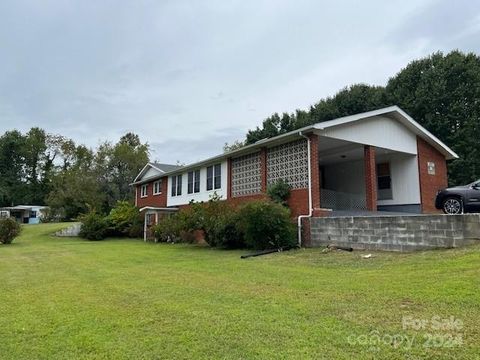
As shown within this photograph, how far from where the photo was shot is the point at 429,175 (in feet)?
67.2

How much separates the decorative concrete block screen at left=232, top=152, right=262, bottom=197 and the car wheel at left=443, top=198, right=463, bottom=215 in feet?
27.3

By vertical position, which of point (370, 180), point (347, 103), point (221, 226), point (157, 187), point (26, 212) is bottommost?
point (221, 226)

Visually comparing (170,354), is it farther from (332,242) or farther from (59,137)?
(59,137)

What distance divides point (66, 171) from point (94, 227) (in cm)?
2172

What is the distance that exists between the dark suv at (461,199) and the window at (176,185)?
17.6 m

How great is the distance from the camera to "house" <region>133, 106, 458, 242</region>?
16281 mm

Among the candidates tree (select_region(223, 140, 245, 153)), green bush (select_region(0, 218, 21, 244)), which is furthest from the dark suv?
tree (select_region(223, 140, 245, 153))

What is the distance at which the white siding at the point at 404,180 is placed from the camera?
1972 cm

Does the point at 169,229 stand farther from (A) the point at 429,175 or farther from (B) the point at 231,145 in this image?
(B) the point at 231,145

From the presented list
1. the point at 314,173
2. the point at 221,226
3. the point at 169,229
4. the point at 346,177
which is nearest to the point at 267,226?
the point at 221,226

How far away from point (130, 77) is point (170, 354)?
16658 millimetres

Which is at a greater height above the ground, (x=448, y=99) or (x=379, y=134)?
(x=448, y=99)

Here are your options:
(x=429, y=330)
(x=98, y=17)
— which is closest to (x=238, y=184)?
(x=98, y=17)

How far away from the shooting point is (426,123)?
30.3 meters
